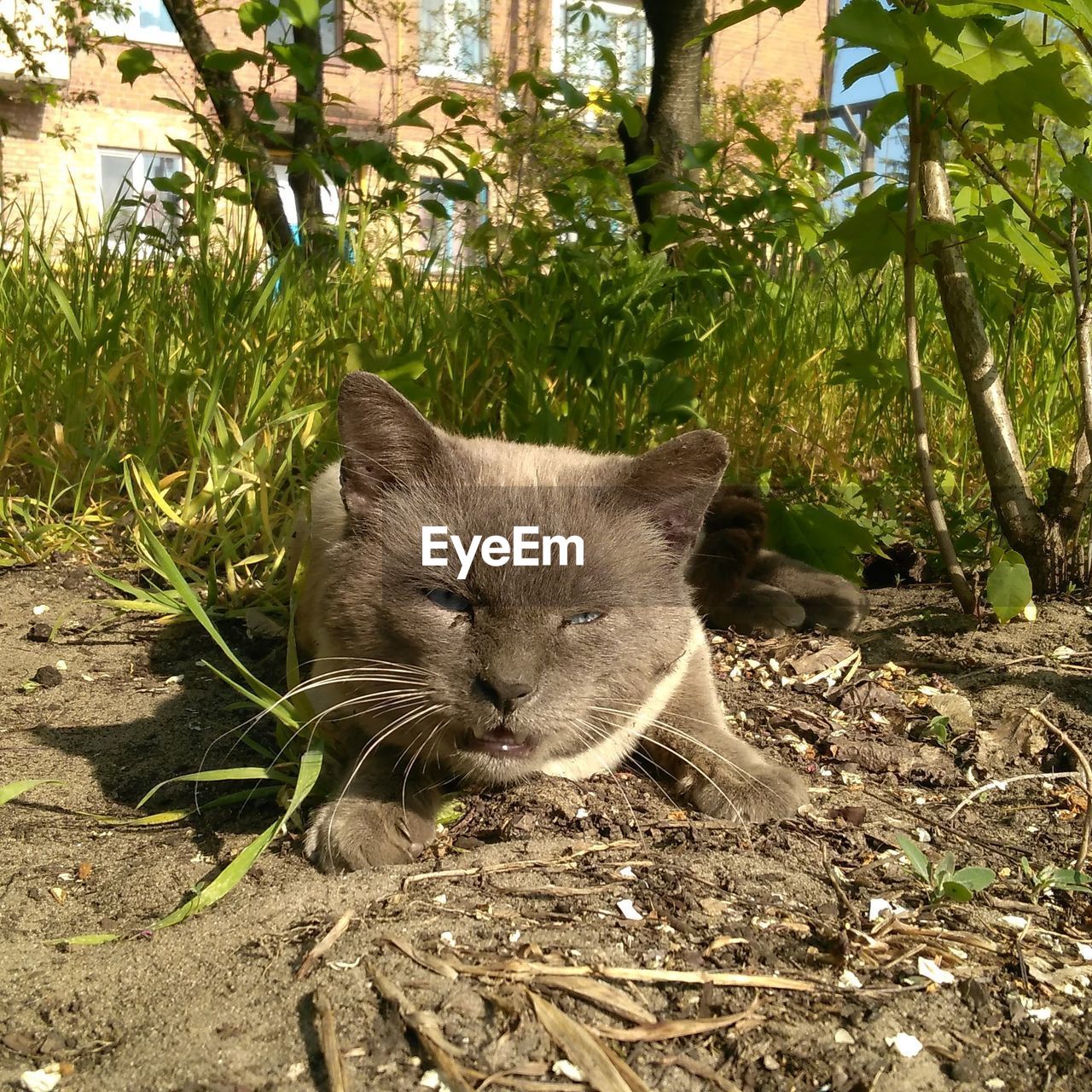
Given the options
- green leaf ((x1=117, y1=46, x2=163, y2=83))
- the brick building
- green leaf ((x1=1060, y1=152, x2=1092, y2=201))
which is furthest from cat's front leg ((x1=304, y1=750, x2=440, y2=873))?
the brick building

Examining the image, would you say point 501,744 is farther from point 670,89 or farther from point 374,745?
point 670,89

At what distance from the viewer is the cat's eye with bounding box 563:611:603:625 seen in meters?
1.78

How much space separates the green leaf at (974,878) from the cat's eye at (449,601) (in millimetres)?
886

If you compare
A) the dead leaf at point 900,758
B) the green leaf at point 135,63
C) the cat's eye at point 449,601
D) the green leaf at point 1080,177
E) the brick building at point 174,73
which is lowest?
the dead leaf at point 900,758

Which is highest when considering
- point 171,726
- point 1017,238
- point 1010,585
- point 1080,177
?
point 1080,177

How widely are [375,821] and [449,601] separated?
0.41 m

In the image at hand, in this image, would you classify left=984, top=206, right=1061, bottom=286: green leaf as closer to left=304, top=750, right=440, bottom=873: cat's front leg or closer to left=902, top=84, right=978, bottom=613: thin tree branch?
left=902, top=84, right=978, bottom=613: thin tree branch

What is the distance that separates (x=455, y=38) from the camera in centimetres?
1498

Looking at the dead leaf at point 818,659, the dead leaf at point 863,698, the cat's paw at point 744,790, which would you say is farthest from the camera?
the dead leaf at point 818,659

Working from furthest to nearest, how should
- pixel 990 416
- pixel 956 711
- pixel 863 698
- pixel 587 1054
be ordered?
pixel 990 416 < pixel 863 698 < pixel 956 711 < pixel 587 1054

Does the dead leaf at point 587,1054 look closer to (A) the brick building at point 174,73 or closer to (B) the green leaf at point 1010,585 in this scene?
(B) the green leaf at point 1010,585

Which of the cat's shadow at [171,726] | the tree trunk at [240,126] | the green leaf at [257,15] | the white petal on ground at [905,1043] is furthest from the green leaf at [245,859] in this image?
the tree trunk at [240,126]

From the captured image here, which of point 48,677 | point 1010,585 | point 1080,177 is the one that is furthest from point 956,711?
point 48,677

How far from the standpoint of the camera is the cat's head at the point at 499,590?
170 cm
